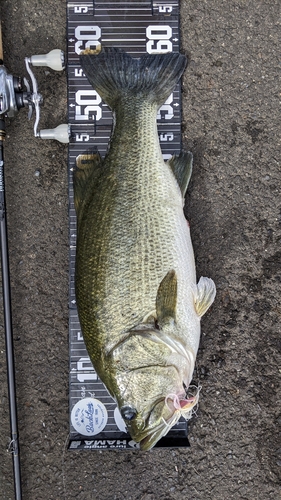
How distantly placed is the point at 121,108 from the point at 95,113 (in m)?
0.39

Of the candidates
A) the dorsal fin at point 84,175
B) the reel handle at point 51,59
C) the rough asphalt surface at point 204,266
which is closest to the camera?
the dorsal fin at point 84,175

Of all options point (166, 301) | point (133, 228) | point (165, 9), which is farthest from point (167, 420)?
point (165, 9)

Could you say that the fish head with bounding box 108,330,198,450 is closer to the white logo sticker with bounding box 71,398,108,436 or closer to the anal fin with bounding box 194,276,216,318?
the anal fin with bounding box 194,276,216,318

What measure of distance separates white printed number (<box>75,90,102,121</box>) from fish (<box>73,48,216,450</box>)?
26 cm

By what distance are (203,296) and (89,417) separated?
3.50 feet

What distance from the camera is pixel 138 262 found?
2119 mm

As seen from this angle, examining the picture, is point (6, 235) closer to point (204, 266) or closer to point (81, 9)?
point (204, 266)

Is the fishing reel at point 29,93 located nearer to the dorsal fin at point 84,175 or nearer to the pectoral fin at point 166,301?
the dorsal fin at point 84,175

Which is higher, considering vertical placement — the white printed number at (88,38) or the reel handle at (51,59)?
the white printed number at (88,38)

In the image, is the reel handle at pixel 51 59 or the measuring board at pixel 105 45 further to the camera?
the measuring board at pixel 105 45

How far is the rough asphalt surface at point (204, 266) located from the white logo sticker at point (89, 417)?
108 millimetres

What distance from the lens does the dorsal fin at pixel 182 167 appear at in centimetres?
240

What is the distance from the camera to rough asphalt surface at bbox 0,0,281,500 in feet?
8.71

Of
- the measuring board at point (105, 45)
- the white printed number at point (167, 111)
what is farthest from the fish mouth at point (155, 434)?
the white printed number at point (167, 111)
